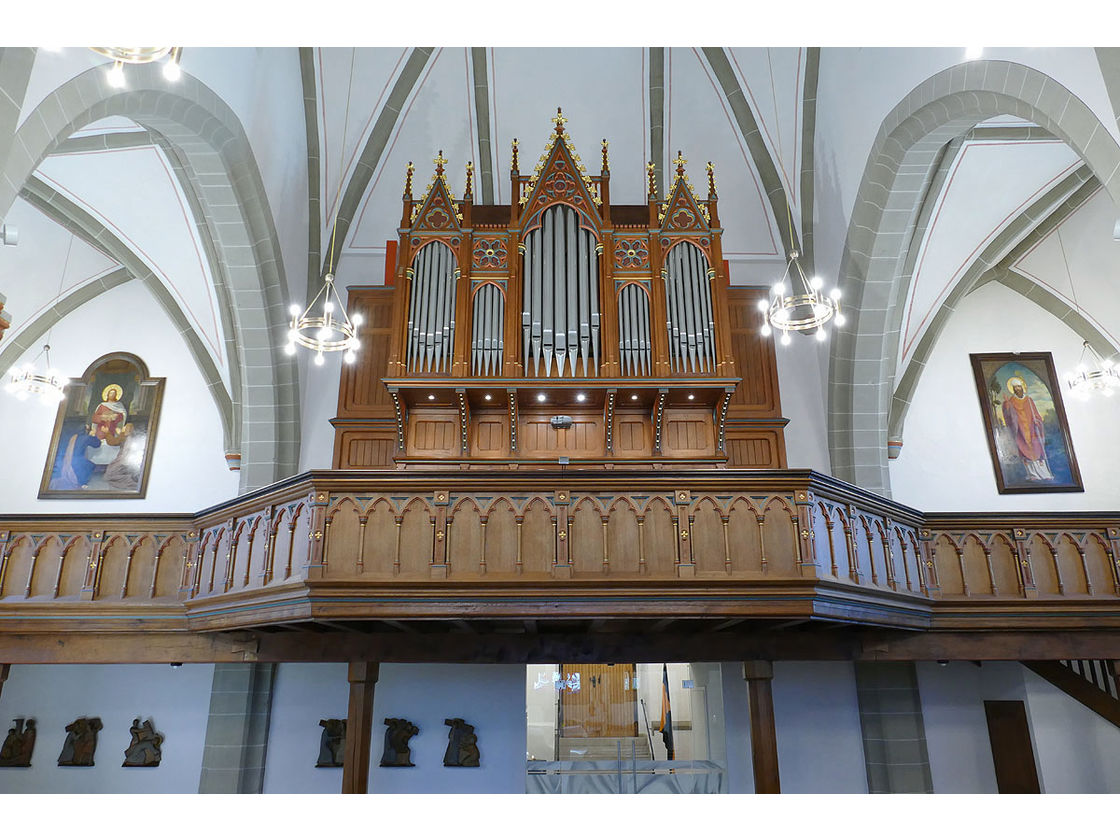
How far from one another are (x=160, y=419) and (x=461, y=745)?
23.3 feet

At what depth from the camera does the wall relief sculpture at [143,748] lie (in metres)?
11.1

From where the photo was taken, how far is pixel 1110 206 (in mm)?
12016

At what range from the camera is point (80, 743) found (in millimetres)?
11148

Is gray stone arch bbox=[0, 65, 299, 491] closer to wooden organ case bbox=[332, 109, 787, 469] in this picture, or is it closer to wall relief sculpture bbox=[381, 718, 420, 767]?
wooden organ case bbox=[332, 109, 787, 469]

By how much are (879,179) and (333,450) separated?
8383mm

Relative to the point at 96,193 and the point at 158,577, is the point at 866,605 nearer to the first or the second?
the point at 158,577

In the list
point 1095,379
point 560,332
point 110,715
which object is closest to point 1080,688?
point 1095,379

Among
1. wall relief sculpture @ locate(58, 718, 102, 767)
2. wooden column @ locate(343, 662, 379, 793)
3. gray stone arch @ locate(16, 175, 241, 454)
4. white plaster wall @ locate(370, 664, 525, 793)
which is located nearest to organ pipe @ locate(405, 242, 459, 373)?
gray stone arch @ locate(16, 175, 241, 454)

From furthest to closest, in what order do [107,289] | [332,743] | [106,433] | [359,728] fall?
[107,289]
[106,433]
[332,743]
[359,728]

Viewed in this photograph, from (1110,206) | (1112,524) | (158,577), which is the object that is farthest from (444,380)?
(1110,206)

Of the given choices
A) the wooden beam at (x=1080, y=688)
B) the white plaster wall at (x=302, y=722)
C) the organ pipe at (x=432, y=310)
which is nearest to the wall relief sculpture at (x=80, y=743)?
the white plaster wall at (x=302, y=722)

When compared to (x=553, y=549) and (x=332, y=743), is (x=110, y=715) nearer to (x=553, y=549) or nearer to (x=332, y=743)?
(x=332, y=743)

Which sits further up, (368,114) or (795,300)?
(368,114)
